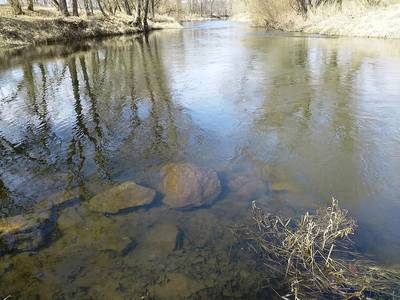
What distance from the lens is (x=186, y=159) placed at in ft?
23.4

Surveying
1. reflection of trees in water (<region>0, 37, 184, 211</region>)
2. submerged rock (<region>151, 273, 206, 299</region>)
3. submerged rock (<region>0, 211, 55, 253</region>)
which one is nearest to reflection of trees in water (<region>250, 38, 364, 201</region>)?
reflection of trees in water (<region>0, 37, 184, 211</region>)

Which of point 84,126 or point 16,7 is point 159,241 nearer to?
point 84,126

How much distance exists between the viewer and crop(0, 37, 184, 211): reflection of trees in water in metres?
6.84

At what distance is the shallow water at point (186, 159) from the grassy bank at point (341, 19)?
14331mm

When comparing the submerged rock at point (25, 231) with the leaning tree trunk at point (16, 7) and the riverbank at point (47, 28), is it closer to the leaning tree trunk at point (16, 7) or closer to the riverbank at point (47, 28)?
the riverbank at point (47, 28)

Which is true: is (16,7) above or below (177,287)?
above

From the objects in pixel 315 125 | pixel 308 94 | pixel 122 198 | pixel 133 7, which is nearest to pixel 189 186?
A: pixel 122 198

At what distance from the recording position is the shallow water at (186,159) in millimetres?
4223

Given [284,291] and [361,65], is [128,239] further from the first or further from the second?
[361,65]

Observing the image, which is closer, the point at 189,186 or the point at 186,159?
the point at 189,186

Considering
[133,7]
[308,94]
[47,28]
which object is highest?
[133,7]

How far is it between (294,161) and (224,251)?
9.75 feet

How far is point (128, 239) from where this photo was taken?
4742 mm

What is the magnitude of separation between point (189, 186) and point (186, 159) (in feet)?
4.49
